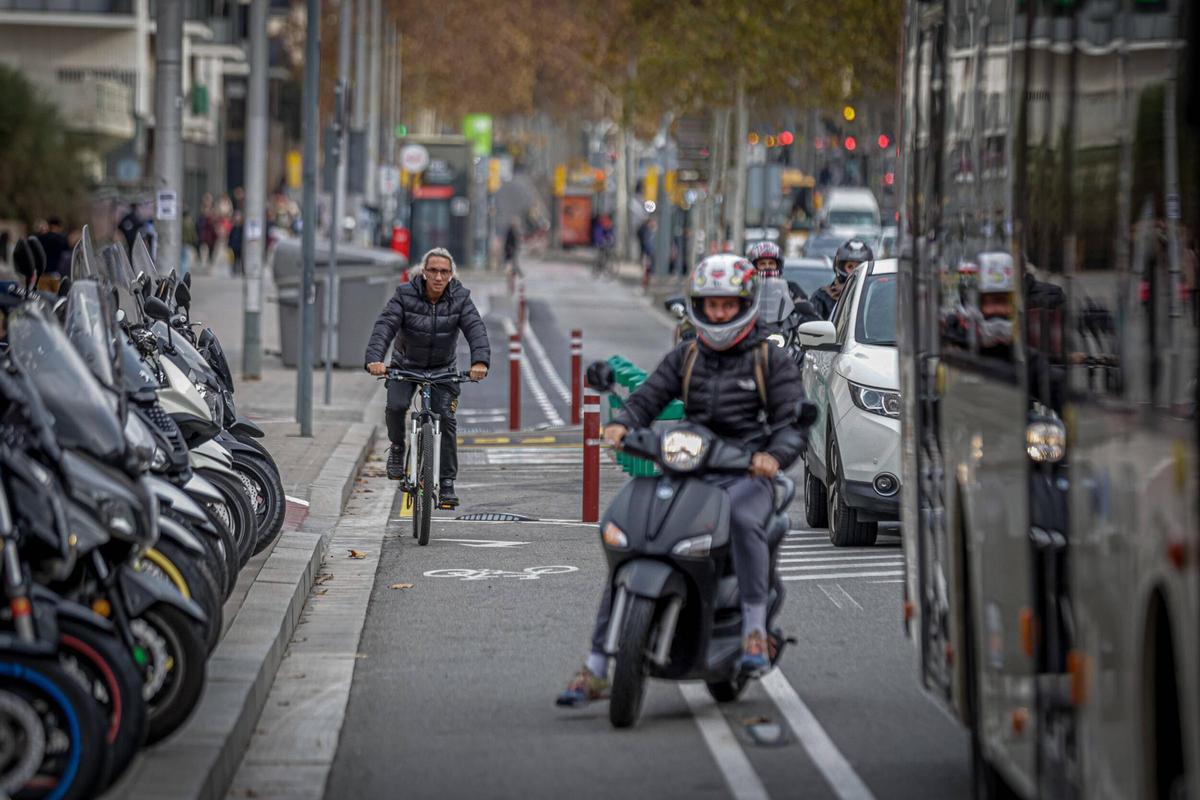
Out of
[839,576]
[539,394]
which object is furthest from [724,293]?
[539,394]

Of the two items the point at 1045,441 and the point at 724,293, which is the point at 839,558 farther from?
the point at 1045,441

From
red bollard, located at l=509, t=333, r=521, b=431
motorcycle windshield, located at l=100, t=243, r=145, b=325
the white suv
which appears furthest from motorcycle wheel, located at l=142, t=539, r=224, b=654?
red bollard, located at l=509, t=333, r=521, b=431

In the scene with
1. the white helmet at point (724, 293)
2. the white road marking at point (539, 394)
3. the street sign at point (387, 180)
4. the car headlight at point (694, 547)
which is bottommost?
the white road marking at point (539, 394)

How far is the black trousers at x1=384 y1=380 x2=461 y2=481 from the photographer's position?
14.5 meters

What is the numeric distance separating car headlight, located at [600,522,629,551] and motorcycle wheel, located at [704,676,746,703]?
0.89 meters

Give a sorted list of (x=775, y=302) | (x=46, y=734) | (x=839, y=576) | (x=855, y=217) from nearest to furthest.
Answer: (x=46, y=734) → (x=839, y=576) → (x=775, y=302) → (x=855, y=217)

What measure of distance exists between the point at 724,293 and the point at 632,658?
142 centimetres

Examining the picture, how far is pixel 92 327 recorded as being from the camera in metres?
8.16

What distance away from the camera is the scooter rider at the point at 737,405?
27.1ft

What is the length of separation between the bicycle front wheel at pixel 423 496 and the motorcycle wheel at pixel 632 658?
5.69m

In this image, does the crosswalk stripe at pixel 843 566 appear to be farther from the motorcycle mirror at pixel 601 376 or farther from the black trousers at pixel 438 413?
the motorcycle mirror at pixel 601 376

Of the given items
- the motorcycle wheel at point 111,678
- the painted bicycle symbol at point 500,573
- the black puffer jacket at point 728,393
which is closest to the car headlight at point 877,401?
the painted bicycle symbol at point 500,573

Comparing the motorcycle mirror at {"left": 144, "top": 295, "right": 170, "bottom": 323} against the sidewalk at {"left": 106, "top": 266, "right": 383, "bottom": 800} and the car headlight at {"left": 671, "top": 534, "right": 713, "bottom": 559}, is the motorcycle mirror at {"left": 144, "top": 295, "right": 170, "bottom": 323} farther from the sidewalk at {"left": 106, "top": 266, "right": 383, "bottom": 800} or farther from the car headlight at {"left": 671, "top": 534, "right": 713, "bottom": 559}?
the car headlight at {"left": 671, "top": 534, "right": 713, "bottom": 559}

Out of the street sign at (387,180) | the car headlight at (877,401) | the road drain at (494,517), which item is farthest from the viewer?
the street sign at (387,180)
